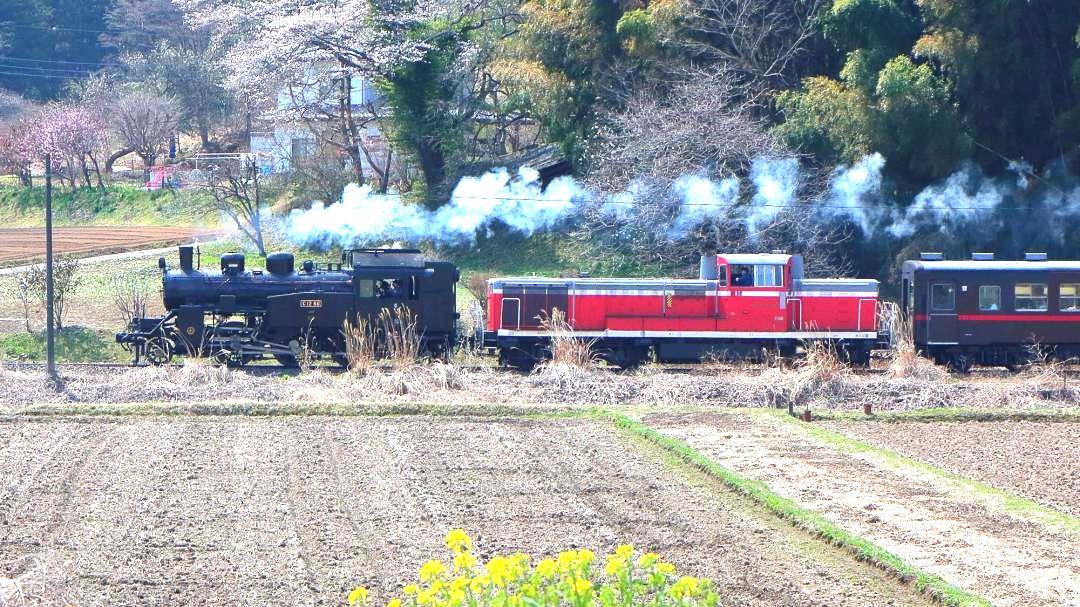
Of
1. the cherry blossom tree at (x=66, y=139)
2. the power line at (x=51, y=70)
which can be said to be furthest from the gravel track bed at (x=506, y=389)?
the power line at (x=51, y=70)

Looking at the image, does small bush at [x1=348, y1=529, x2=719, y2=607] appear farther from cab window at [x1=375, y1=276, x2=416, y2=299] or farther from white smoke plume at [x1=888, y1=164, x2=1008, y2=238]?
white smoke plume at [x1=888, y1=164, x2=1008, y2=238]

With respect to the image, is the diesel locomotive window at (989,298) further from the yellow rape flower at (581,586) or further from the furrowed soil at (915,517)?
the yellow rape flower at (581,586)

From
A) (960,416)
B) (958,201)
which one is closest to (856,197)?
(958,201)

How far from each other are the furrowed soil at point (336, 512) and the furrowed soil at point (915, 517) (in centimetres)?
67

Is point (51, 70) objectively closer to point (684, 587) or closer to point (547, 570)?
point (547, 570)

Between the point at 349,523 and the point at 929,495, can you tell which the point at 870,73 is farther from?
the point at 349,523

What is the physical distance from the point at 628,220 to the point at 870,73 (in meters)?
7.92

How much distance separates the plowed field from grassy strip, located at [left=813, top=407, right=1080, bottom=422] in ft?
96.6

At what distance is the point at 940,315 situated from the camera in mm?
25688

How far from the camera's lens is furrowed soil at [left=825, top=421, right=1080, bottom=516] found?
1477 cm

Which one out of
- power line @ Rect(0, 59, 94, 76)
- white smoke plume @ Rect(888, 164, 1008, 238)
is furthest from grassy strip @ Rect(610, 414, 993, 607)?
power line @ Rect(0, 59, 94, 76)

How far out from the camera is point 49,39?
7538 cm

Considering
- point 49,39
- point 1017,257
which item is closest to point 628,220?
point 1017,257

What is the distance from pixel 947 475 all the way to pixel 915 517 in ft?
8.28
